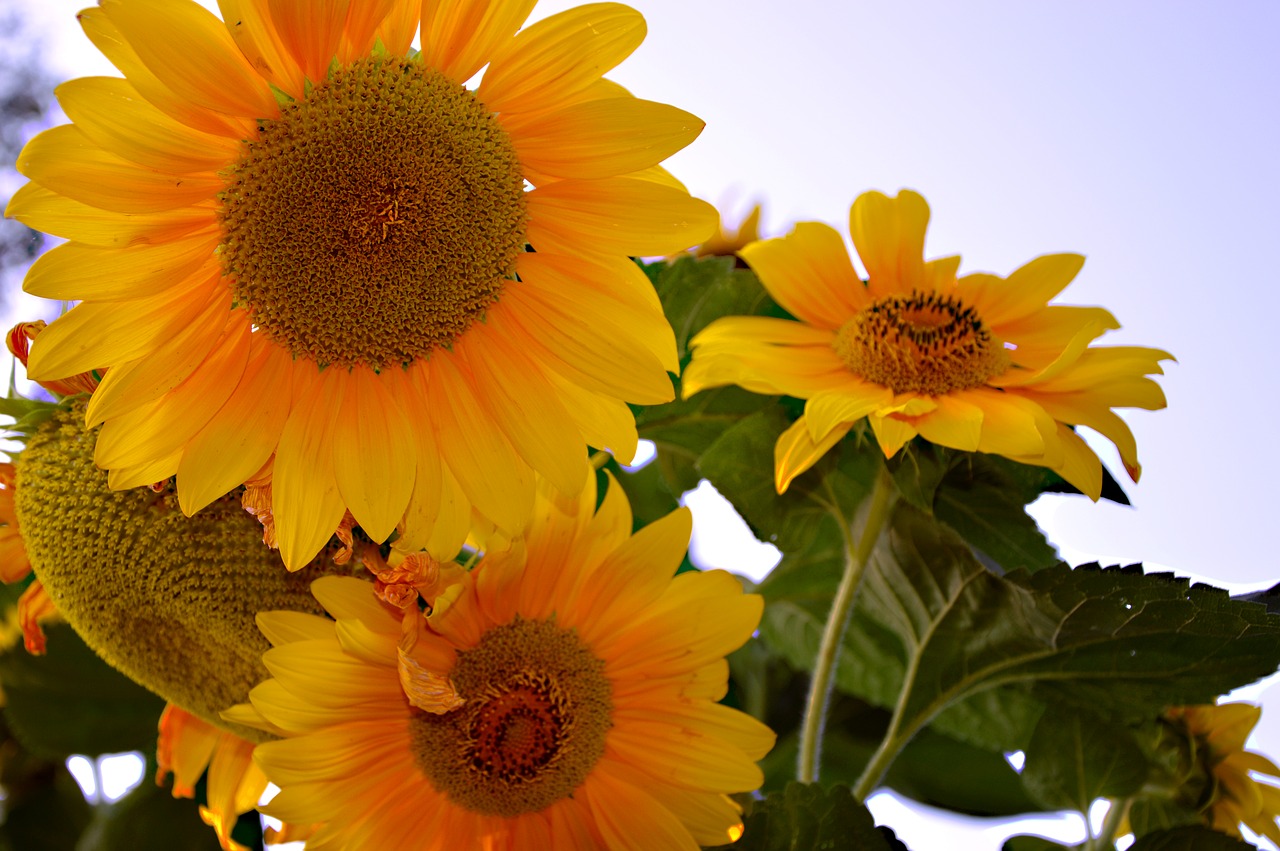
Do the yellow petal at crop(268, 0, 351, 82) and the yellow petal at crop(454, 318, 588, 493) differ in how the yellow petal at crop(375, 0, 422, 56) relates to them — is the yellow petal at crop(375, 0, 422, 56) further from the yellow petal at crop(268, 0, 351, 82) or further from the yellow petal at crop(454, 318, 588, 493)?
the yellow petal at crop(454, 318, 588, 493)

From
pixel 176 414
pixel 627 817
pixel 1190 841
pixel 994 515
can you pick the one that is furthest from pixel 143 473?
pixel 1190 841

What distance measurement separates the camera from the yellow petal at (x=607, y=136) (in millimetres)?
562

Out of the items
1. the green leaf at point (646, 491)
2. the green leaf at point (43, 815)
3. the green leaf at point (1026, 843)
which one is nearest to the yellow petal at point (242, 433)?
the green leaf at point (646, 491)

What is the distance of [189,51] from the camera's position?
509 millimetres

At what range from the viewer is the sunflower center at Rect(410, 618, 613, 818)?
669 mm

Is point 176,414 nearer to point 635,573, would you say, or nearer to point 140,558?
point 140,558

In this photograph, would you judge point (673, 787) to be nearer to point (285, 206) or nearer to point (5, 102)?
point (285, 206)

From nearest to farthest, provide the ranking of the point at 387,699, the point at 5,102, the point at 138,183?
the point at 138,183 < the point at 387,699 < the point at 5,102

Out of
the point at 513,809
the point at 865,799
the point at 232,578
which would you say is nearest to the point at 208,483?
the point at 232,578

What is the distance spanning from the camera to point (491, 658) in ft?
2.21

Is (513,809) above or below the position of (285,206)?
below

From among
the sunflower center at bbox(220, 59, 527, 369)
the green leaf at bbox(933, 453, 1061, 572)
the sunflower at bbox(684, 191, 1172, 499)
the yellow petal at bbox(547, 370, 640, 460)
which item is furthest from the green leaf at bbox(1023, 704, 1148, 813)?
the sunflower center at bbox(220, 59, 527, 369)

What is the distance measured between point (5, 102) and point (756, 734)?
0.98m

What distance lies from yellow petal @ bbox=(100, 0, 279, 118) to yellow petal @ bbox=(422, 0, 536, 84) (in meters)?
0.09
